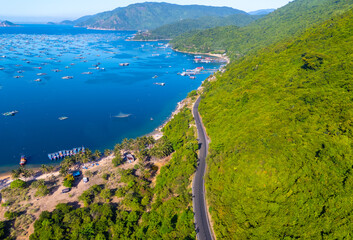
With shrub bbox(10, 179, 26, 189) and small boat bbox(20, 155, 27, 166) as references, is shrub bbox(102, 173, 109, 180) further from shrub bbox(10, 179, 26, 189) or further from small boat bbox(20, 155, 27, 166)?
small boat bbox(20, 155, 27, 166)

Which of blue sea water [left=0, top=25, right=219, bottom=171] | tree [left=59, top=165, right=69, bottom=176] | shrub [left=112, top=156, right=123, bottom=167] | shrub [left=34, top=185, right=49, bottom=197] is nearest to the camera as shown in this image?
shrub [left=34, top=185, right=49, bottom=197]

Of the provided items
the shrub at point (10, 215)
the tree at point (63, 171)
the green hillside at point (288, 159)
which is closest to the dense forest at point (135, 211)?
the green hillside at point (288, 159)

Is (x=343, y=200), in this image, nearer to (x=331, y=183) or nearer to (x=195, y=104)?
(x=331, y=183)

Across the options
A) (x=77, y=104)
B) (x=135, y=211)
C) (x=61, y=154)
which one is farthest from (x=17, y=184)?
(x=77, y=104)

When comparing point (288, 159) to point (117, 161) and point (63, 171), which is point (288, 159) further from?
point (63, 171)

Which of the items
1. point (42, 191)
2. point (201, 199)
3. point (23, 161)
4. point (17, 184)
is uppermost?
point (201, 199)

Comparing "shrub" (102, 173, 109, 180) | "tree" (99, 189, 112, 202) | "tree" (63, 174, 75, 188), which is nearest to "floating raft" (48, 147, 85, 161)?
"tree" (63, 174, 75, 188)

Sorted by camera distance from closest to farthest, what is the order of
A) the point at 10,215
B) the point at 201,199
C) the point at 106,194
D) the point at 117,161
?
the point at 201,199, the point at 10,215, the point at 106,194, the point at 117,161
